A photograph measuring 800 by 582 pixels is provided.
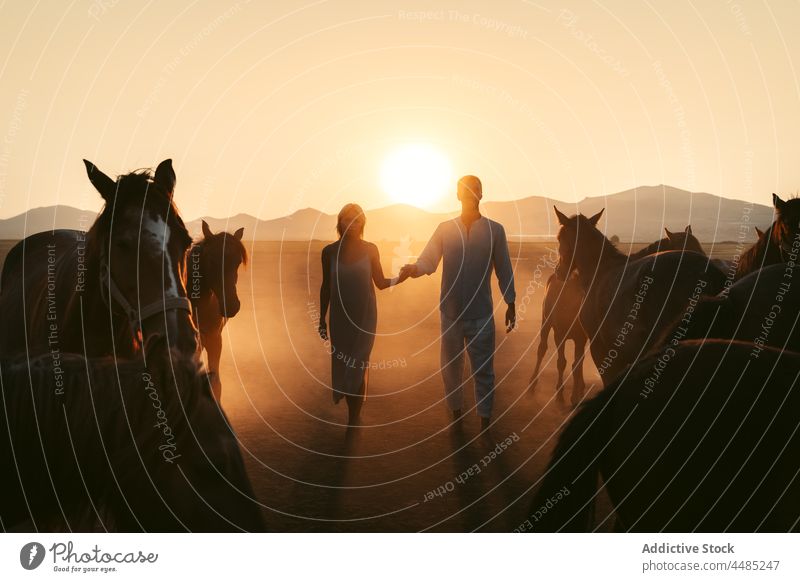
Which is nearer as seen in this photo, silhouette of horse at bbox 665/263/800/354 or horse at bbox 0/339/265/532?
horse at bbox 0/339/265/532

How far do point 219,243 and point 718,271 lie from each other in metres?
6.78

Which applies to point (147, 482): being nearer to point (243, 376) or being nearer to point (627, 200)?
point (243, 376)

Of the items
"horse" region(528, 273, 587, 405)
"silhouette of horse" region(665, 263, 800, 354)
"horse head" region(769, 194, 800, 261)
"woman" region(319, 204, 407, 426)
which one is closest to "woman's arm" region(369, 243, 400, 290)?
"woman" region(319, 204, 407, 426)

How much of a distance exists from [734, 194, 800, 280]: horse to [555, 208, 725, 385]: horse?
3.04ft

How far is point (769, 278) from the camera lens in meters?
6.34

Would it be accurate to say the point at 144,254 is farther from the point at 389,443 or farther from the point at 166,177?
the point at 389,443

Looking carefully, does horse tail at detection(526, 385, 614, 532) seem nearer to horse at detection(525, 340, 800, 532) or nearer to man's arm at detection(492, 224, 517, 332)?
horse at detection(525, 340, 800, 532)

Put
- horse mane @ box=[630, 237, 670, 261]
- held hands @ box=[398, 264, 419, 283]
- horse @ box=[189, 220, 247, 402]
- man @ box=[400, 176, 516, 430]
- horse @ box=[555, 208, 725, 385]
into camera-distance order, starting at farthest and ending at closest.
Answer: horse mane @ box=[630, 237, 670, 261], horse @ box=[189, 220, 247, 402], man @ box=[400, 176, 516, 430], horse @ box=[555, 208, 725, 385], held hands @ box=[398, 264, 419, 283]

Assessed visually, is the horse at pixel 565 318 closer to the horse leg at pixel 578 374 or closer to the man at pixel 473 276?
the horse leg at pixel 578 374

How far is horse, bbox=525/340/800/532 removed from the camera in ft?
11.7

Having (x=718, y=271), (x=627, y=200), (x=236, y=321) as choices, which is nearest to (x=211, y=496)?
(x=718, y=271)

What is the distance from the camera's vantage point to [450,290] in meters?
7.91

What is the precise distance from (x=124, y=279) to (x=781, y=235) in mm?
7709
